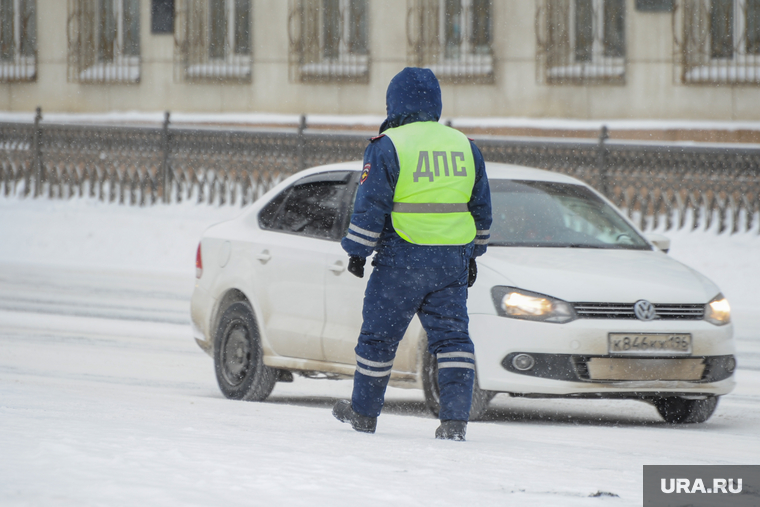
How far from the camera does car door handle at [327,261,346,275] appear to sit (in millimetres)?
7895

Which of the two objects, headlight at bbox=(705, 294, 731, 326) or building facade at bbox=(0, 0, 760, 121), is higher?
building facade at bbox=(0, 0, 760, 121)

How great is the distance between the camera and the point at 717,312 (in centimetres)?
757

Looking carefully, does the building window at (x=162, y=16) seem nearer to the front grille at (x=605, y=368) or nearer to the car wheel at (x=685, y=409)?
the car wheel at (x=685, y=409)

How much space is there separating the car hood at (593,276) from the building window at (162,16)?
17.5 m

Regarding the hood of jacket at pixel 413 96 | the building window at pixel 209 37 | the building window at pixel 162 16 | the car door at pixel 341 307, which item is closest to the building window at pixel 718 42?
the building window at pixel 209 37

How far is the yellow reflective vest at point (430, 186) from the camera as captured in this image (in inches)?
236

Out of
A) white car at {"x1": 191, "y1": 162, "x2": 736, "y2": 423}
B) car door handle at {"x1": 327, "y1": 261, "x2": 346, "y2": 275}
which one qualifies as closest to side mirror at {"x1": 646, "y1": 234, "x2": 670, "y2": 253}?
white car at {"x1": 191, "y1": 162, "x2": 736, "y2": 423}

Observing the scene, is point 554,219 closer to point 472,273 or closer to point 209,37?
point 472,273

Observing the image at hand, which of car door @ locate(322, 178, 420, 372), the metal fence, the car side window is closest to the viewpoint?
car door @ locate(322, 178, 420, 372)

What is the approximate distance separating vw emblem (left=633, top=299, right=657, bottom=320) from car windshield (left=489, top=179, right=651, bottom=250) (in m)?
0.84

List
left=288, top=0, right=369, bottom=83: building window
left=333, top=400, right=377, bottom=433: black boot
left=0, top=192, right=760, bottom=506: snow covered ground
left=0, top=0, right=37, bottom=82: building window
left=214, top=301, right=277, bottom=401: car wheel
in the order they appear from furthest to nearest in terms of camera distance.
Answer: left=0, top=0, right=37, bottom=82: building window → left=288, top=0, right=369, bottom=83: building window → left=214, top=301, right=277, bottom=401: car wheel → left=333, top=400, right=377, bottom=433: black boot → left=0, top=192, right=760, bottom=506: snow covered ground

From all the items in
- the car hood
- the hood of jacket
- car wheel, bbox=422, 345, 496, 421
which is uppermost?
the hood of jacket

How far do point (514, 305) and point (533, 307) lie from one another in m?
0.10

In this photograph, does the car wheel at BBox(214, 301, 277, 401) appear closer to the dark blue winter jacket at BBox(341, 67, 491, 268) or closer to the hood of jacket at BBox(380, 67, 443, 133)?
the dark blue winter jacket at BBox(341, 67, 491, 268)
